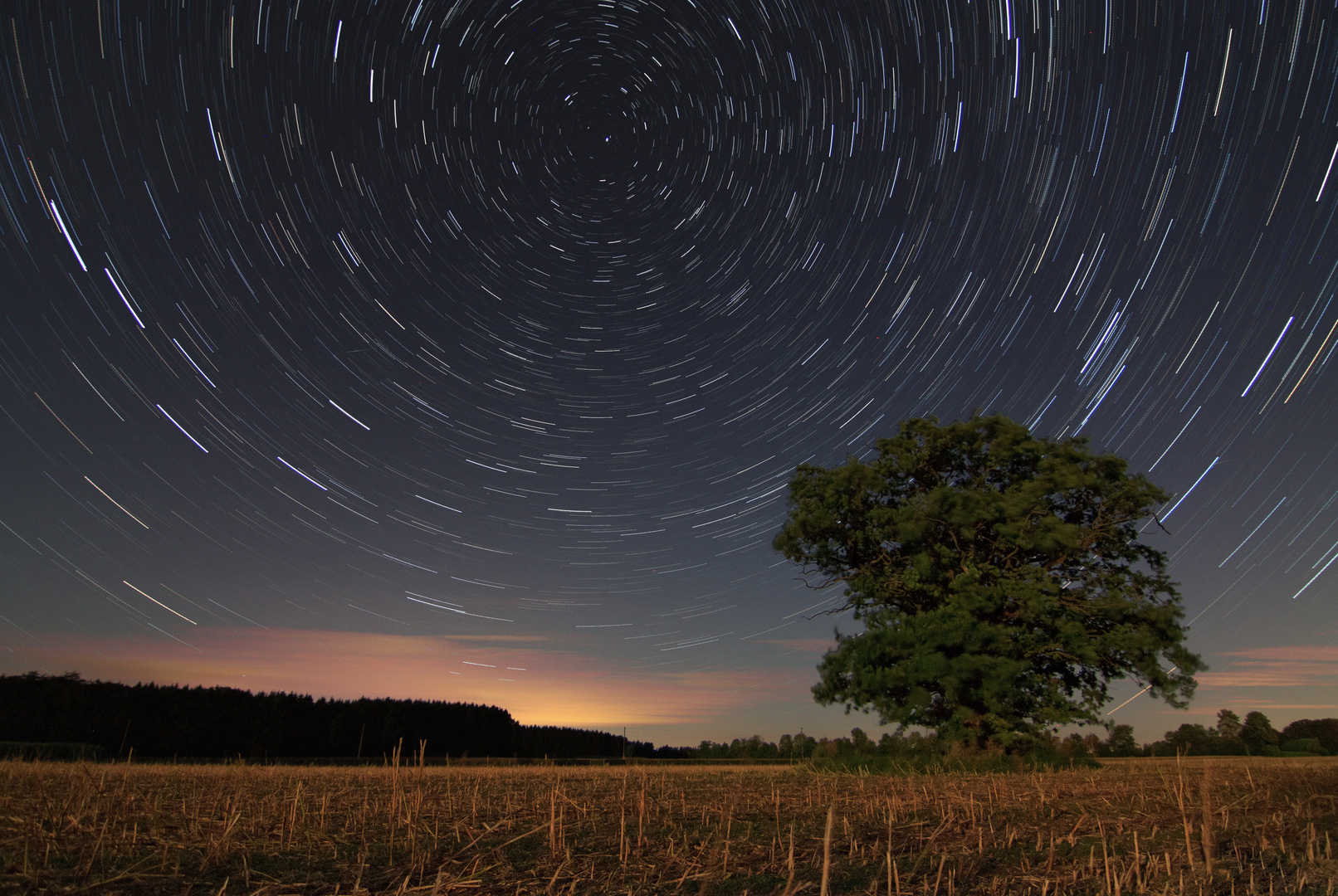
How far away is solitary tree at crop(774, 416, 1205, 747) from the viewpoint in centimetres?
2284

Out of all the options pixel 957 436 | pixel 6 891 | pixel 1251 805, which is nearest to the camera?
pixel 6 891

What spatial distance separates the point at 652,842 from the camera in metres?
7.05

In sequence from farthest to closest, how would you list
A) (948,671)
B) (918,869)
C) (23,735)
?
(23,735)
(948,671)
(918,869)

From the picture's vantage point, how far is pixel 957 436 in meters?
27.4

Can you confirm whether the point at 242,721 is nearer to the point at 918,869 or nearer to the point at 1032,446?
the point at 1032,446

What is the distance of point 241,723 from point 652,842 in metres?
81.4

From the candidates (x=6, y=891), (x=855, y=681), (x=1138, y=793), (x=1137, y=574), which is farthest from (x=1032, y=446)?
(x=6, y=891)

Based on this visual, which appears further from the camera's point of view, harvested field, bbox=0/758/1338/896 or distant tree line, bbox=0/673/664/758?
distant tree line, bbox=0/673/664/758

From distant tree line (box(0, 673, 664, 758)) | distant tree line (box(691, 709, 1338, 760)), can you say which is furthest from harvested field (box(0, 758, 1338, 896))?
distant tree line (box(0, 673, 664, 758))

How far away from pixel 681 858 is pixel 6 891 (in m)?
4.58

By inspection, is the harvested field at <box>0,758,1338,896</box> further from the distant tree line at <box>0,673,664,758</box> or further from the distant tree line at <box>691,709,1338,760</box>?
the distant tree line at <box>0,673,664,758</box>

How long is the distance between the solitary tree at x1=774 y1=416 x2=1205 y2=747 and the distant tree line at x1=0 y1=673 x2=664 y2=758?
94.2ft

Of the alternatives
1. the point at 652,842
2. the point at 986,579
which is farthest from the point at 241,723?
the point at 652,842

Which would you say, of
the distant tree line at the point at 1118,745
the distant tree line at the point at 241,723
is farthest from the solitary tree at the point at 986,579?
the distant tree line at the point at 241,723
